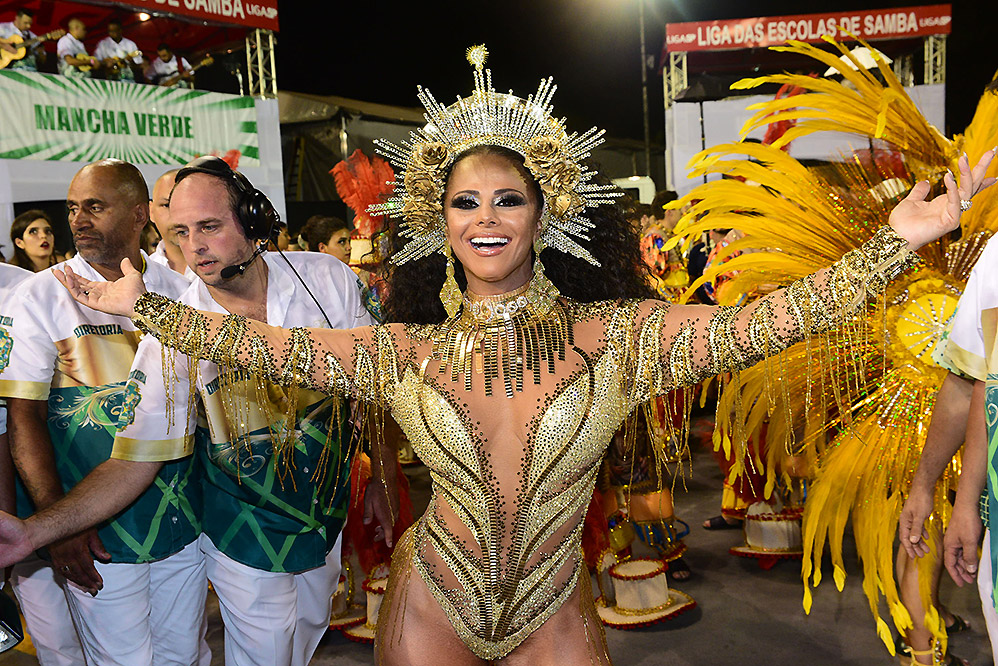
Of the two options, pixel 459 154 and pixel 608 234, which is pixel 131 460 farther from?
pixel 608 234

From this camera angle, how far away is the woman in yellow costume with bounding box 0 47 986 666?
197cm

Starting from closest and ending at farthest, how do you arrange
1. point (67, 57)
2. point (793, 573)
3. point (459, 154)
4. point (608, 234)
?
point (459, 154)
point (608, 234)
point (793, 573)
point (67, 57)

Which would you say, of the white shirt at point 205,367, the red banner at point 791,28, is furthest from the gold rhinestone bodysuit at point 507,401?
the red banner at point 791,28

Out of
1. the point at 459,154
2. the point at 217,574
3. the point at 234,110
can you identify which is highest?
the point at 234,110

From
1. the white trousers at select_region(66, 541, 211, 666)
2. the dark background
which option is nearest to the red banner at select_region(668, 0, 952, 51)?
the dark background

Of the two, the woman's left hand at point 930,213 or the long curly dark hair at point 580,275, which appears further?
the long curly dark hair at point 580,275

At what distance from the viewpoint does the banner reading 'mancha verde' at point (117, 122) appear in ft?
24.7

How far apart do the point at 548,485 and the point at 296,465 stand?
40.7 inches

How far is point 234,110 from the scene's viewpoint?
30.6 feet

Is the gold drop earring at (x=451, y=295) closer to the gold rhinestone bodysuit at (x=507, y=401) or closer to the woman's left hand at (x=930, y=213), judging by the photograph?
the gold rhinestone bodysuit at (x=507, y=401)

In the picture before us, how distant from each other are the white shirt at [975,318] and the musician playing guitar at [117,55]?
828 centimetres

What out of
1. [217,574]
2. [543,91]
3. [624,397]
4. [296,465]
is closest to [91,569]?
[217,574]

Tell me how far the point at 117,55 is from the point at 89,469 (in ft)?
23.3

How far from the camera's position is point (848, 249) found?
275 centimetres
